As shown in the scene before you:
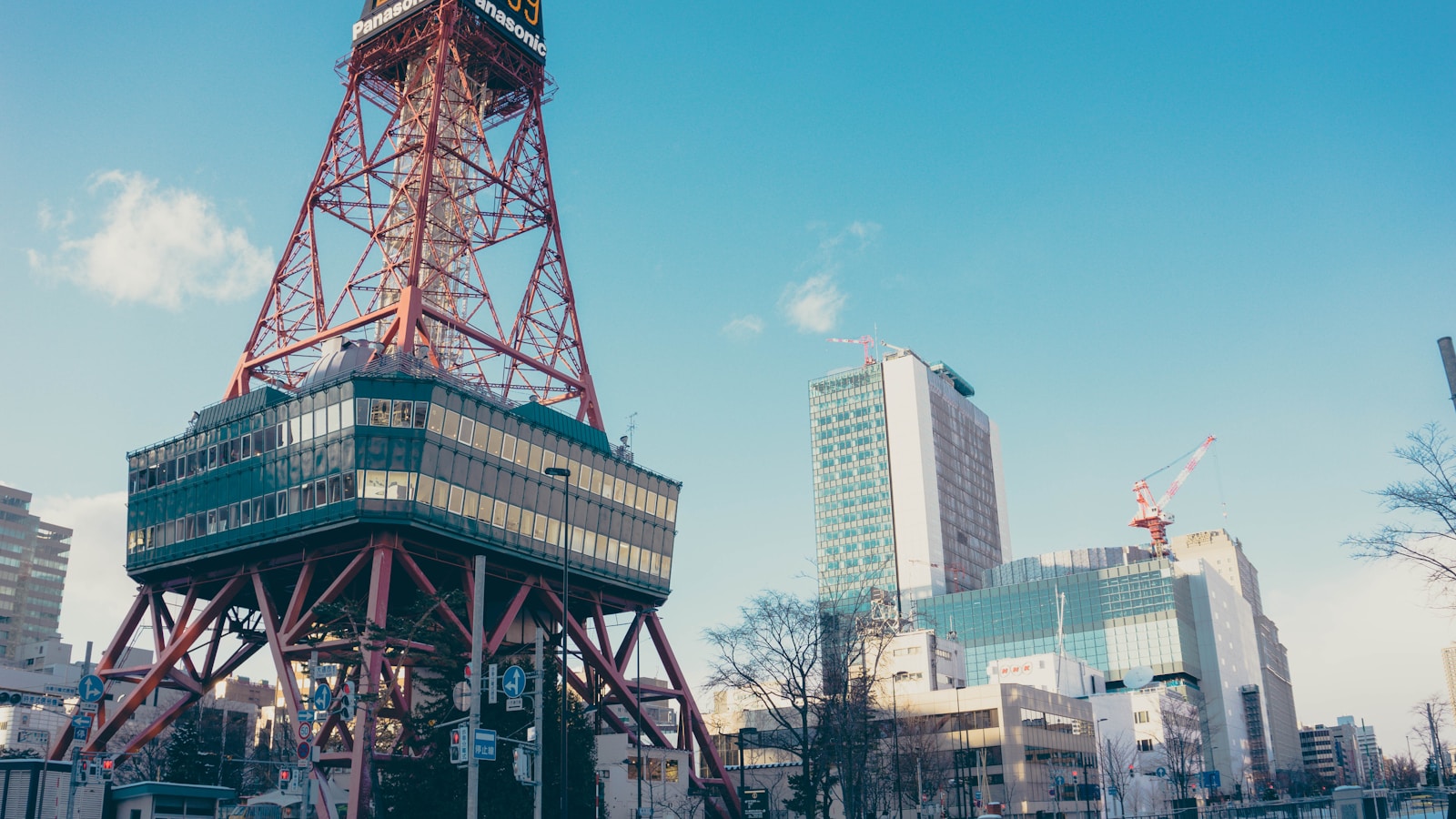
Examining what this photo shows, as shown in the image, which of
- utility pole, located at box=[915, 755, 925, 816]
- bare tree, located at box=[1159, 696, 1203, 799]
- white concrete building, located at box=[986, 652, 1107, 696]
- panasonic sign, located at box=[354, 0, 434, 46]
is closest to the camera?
panasonic sign, located at box=[354, 0, 434, 46]

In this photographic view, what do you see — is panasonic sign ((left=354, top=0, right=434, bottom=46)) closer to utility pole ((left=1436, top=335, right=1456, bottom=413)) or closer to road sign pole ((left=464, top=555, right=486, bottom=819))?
road sign pole ((left=464, top=555, right=486, bottom=819))

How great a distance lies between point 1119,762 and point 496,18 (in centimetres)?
9844

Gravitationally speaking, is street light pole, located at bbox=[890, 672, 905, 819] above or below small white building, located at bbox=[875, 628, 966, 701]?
below

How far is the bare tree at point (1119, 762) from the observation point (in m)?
130

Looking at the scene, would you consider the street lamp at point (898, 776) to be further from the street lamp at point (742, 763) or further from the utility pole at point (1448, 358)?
the utility pole at point (1448, 358)

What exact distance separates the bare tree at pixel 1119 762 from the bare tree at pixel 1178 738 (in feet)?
14.9

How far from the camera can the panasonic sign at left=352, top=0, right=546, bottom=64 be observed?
3644 inches

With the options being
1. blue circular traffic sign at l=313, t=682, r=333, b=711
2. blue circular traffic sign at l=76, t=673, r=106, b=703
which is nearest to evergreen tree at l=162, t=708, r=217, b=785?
blue circular traffic sign at l=76, t=673, r=106, b=703

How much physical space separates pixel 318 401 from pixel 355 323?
28.0 feet

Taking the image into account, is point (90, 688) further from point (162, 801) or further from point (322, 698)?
point (162, 801)

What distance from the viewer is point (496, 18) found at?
9388 centimetres

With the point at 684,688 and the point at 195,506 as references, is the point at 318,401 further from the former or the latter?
the point at 684,688

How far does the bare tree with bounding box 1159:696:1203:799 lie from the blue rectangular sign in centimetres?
10648

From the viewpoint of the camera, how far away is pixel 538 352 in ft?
300
